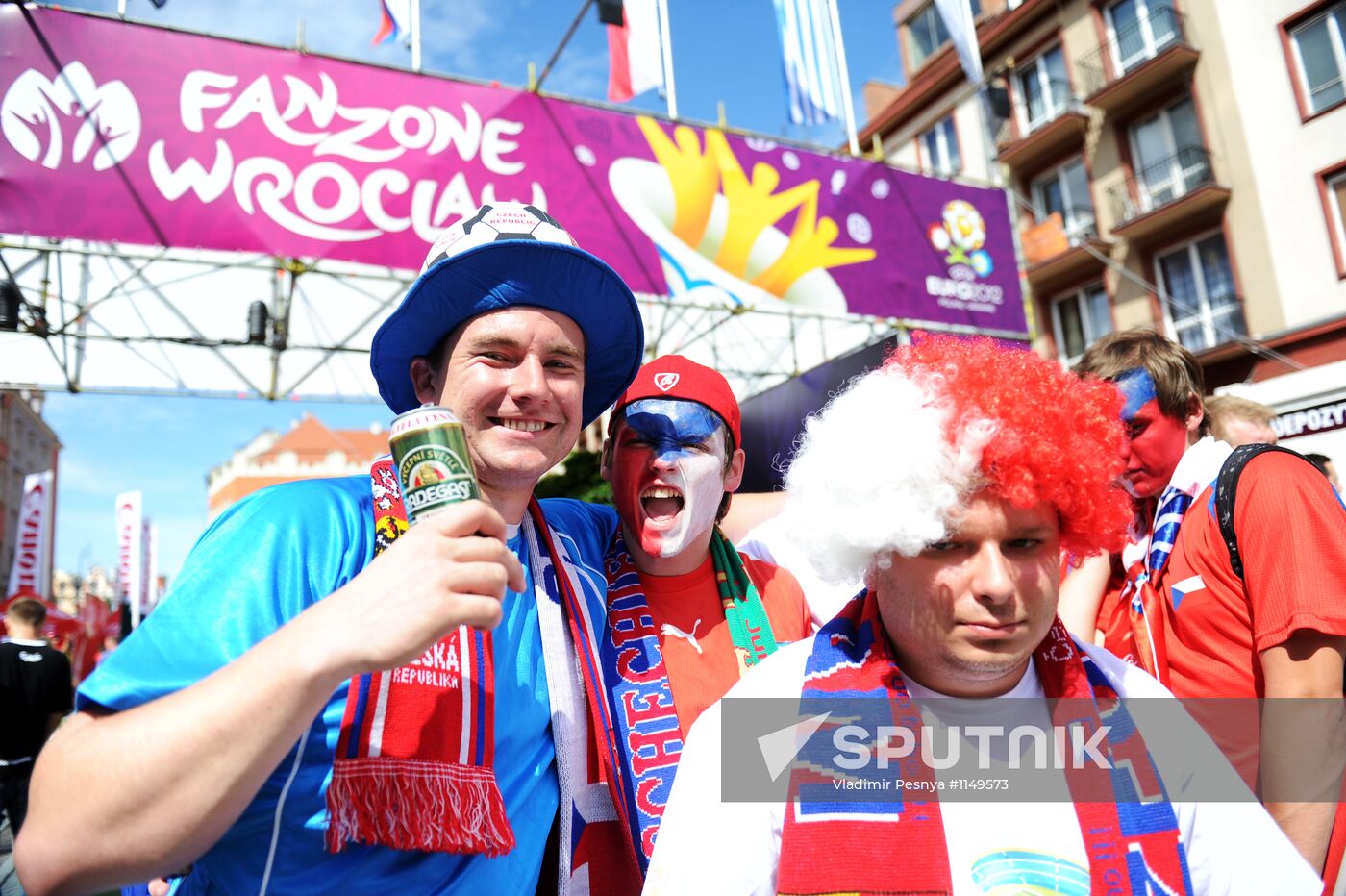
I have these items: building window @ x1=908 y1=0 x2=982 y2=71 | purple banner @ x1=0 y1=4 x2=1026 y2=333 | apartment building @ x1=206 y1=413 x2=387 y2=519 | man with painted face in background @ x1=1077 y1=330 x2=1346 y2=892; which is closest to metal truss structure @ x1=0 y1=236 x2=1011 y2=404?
purple banner @ x1=0 y1=4 x2=1026 y2=333

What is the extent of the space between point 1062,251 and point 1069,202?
61.3 inches

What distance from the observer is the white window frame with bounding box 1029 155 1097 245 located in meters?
16.2

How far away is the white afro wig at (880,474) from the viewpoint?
4.77 feet

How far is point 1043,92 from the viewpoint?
1706cm

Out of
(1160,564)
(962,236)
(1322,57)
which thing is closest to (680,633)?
(1160,564)

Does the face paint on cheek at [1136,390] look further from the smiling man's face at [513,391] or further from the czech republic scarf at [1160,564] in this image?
the smiling man's face at [513,391]

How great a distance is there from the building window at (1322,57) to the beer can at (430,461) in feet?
53.3

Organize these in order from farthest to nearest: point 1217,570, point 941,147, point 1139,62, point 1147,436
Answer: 1. point 941,147
2. point 1139,62
3. point 1147,436
4. point 1217,570

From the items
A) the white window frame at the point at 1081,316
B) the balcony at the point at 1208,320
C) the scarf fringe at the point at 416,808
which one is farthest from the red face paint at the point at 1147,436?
the white window frame at the point at 1081,316

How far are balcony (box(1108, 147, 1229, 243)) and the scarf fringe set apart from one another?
630 inches

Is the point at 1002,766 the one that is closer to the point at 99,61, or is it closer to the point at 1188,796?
the point at 1188,796

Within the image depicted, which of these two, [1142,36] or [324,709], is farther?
[1142,36]

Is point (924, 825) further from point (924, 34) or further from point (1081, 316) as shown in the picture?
point (924, 34)

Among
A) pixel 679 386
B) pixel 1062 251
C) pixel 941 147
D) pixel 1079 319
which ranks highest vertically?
pixel 941 147
